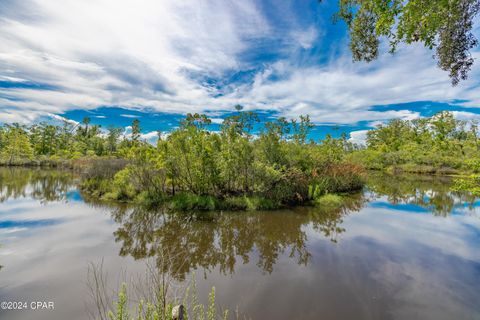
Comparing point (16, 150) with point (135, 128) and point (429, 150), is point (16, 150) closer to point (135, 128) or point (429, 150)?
point (135, 128)

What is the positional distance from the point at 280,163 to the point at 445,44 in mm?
8331

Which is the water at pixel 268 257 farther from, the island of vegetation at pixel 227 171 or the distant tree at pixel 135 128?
the distant tree at pixel 135 128

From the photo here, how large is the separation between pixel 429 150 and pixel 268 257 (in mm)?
41951

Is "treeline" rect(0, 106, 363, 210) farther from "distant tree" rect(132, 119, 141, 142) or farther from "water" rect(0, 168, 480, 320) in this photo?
"distant tree" rect(132, 119, 141, 142)

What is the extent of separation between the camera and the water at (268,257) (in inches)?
156

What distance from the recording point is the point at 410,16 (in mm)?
3180

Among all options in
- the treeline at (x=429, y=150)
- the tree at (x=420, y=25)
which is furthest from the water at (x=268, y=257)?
the treeline at (x=429, y=150)

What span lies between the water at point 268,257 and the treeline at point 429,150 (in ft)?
87.6

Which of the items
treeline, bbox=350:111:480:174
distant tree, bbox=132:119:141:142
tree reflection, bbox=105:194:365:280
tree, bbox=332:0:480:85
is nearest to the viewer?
tree, bbox=332:0:480:85

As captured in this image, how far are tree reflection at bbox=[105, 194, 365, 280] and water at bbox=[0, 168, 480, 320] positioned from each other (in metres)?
0.03

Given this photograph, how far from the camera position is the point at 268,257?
5.82 meters

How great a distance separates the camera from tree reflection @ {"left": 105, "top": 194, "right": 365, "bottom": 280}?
568cm

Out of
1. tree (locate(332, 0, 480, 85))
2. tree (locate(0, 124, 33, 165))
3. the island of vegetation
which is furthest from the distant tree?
tree (locate(332, 0, 480, 85))

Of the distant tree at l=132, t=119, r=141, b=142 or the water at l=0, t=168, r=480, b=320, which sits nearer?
the water at l=0, t=168, r=480, b=320
